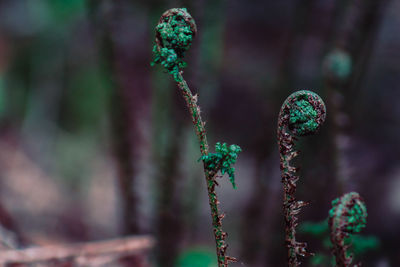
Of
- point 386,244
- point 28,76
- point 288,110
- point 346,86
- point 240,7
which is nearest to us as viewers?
point 288,110

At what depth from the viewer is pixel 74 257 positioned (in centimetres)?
149

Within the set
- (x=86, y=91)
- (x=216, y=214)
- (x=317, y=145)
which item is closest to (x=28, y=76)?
(x=86, y=91)

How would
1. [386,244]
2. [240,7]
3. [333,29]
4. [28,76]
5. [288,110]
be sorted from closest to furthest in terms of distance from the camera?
[288,110]
[386,244]
[333,29]
[240,7]
[28,76]

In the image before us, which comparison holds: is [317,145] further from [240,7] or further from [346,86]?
[240,7]

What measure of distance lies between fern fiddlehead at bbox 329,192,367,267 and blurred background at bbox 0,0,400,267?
45 centimetres

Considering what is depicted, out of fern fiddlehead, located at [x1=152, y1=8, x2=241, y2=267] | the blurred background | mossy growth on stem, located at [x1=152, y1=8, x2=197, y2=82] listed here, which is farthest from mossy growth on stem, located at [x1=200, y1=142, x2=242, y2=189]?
the blurred background

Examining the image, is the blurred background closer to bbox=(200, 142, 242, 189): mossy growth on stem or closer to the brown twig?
the brown twig

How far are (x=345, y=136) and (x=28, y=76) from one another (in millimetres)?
3778

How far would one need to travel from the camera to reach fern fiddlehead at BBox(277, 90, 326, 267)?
580 millimetres

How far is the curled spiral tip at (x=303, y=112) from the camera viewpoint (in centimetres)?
58

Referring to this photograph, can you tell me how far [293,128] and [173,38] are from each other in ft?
0.72

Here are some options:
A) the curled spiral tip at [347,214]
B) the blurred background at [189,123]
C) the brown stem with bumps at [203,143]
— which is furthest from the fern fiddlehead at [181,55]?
the blurred background at [189,123]

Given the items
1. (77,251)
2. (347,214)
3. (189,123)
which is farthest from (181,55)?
(77,251)

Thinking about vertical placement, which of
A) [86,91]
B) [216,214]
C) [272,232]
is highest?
[86,91]
